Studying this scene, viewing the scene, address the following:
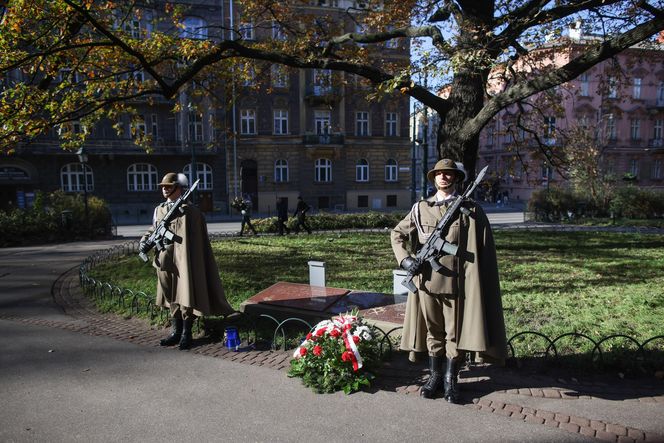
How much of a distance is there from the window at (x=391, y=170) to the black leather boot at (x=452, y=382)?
112 feet

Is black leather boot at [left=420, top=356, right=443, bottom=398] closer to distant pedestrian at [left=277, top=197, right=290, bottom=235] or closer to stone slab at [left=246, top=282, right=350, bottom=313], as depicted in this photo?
stone slab at [left=246, top=282, right=350, bottom=313]

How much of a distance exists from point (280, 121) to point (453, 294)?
3309cm

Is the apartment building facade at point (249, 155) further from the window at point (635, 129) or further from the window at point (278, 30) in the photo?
the window at point (635, 129)

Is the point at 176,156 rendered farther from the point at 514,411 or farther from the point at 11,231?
the point at 514,411

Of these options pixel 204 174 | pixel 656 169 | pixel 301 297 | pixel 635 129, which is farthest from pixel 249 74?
pixel 656 169

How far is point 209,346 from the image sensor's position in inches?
228

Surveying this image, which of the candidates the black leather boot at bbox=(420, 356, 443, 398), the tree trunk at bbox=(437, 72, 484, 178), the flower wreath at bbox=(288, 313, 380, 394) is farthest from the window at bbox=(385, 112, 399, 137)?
the black leather boot at bbox=(420, 356, 443, 398)

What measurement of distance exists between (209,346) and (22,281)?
6.75m

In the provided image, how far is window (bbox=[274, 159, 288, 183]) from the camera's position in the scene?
35844 millimetres

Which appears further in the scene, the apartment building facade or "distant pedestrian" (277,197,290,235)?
the apartment building facade

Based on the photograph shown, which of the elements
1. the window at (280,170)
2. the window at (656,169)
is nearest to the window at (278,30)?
the window at (280,170)

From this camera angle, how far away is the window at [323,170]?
36.6 metres

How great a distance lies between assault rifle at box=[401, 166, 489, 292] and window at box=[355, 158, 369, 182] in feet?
110

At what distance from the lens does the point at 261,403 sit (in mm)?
4301
